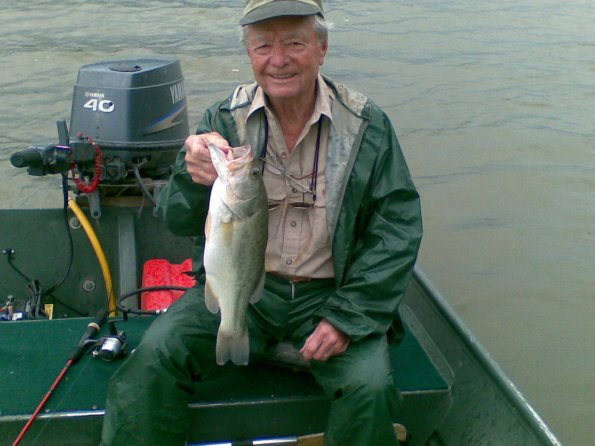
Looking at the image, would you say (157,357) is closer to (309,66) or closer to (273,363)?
(273,363)

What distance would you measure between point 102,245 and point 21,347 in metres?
1.19

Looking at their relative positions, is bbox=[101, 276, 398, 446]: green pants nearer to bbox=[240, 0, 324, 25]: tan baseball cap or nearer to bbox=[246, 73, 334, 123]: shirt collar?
bbox=[246, 73, 334, 123]: shirt collar

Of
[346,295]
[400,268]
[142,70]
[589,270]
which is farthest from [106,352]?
[589,270]

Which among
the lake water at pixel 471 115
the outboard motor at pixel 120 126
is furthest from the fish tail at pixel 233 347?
the lake water at pixel 471 115

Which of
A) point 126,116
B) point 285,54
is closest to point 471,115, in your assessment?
point 126,116

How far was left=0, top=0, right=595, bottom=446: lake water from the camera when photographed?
20.5 ft

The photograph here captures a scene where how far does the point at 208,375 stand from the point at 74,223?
1712mm

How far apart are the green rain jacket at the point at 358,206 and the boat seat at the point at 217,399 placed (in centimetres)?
37

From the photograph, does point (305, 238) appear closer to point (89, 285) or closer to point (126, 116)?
point (126, 116)

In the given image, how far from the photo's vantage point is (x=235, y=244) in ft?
9.06

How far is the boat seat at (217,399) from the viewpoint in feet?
9.91

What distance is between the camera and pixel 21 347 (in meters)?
3.45

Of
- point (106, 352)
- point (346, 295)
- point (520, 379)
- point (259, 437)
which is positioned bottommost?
point (520, 379)

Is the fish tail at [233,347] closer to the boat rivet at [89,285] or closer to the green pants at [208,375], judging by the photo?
the green pants at [208,375]
